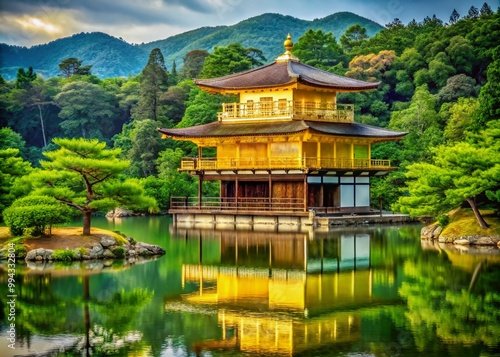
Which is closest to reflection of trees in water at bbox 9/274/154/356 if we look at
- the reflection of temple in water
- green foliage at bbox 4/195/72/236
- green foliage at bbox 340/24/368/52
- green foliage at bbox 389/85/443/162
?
the reflection of temple in water

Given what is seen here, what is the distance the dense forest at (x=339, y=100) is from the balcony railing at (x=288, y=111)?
458cm

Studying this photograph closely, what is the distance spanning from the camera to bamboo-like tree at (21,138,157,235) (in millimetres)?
23500

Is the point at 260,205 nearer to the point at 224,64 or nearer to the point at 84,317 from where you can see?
the point at 84,317

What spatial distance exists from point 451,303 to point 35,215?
1180cm

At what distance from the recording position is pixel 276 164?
122ft

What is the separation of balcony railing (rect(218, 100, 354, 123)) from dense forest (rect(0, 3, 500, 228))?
180 inches

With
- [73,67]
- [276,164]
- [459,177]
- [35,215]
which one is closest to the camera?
[35,215]

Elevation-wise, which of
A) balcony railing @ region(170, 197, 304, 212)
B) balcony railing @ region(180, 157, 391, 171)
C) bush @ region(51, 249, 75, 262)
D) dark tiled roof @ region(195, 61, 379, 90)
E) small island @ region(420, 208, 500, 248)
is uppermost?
dark tiled roof @ region(195, 61, 379, 90)

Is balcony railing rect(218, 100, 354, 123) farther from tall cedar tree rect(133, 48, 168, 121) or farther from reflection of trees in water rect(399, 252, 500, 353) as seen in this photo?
tall cedar tree rect(133, 48, 168, 121)

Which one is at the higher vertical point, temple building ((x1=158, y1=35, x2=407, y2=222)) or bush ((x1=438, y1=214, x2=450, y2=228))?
temple building ((x1=158, y1=35, x2=407, y2=222))

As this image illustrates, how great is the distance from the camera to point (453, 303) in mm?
15531

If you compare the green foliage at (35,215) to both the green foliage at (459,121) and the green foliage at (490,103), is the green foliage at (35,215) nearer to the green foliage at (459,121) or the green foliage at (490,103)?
the green foliage at (490,103)

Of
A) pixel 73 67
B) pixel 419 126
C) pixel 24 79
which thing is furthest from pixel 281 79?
pixel 73 67

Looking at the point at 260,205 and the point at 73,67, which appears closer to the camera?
the point at 260,205
